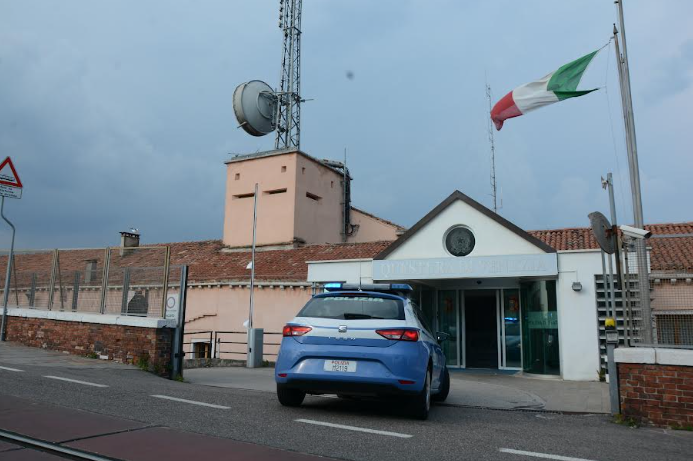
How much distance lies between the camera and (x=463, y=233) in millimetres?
17938

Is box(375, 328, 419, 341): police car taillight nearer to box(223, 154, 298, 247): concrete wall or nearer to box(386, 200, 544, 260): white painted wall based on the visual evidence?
box(386, 200, 544, 260): white painted wall

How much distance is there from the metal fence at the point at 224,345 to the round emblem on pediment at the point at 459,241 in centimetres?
739

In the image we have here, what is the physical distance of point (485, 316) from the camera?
18.7 meters

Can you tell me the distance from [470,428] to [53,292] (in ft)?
34.9

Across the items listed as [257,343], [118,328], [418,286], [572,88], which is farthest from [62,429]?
[418,286]

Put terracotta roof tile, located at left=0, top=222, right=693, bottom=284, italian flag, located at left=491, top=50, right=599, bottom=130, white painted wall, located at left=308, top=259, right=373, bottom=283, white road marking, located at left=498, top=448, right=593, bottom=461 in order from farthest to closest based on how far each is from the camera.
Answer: white painted wall, located at left=308, top=259, right=373, bottom=283 → terracotta roof tile, located at left=0, top=222, right=693, bottom=284 → italian flag, located at left=491, top=50, right=599, bottom=130 → white road marking, located at left=498, top=448, right=593, bottom=461

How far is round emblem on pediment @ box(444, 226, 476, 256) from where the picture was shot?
17.8 meters

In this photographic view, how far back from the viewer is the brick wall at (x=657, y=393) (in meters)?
7.29

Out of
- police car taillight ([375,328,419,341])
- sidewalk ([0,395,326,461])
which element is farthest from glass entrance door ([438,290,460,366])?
sidewalk ([0,395,326,461])

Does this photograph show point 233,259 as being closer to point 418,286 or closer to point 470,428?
point 418,286

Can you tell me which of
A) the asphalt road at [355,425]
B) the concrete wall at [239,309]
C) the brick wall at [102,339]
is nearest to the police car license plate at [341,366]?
the asphalt road at [355,425]

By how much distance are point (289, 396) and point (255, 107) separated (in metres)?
27.8

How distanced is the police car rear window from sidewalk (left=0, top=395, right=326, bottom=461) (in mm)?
2355

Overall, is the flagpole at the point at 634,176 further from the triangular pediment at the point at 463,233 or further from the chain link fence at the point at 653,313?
the triangular pediment at the point at 463,233
